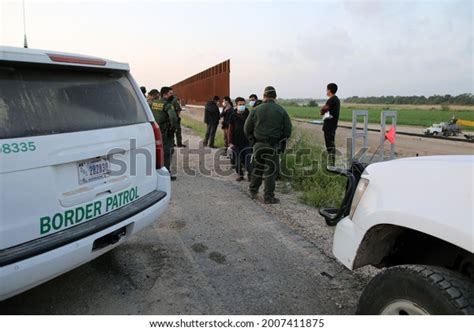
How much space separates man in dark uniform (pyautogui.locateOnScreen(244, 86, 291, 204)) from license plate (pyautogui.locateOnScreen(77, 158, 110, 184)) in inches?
138

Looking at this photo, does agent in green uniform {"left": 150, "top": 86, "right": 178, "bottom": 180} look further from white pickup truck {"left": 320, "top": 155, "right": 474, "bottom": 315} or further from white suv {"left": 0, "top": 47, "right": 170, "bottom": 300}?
white pickup truck {"left": 320, "top": 155, "right": 474, "bottom": 315}

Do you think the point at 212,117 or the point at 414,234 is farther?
the point at 212,117

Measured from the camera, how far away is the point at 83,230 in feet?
8.70

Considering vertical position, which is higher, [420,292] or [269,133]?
[269,133]

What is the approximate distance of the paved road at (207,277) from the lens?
3.06 metres

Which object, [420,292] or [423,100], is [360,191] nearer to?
[420,292]

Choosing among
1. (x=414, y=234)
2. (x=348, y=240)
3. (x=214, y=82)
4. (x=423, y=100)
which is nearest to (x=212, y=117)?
(x=214, y=82)

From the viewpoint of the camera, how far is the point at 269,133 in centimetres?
605

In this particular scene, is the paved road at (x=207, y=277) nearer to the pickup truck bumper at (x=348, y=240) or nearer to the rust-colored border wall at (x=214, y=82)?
the pickup truck bumper at (x=348, y=240)

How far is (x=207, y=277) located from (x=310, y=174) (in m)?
4.12

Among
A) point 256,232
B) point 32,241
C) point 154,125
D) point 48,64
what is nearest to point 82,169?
point 32,241

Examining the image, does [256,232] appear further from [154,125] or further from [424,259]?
[424,259]

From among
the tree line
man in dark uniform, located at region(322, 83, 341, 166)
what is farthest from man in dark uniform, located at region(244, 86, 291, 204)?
the tree line

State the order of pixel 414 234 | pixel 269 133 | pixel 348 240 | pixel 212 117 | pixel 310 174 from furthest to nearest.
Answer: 1. pixel 212 117
2. pixel 310 174
3. pixel 269 133
4. pixel 348 240
5. pixel 414 234
